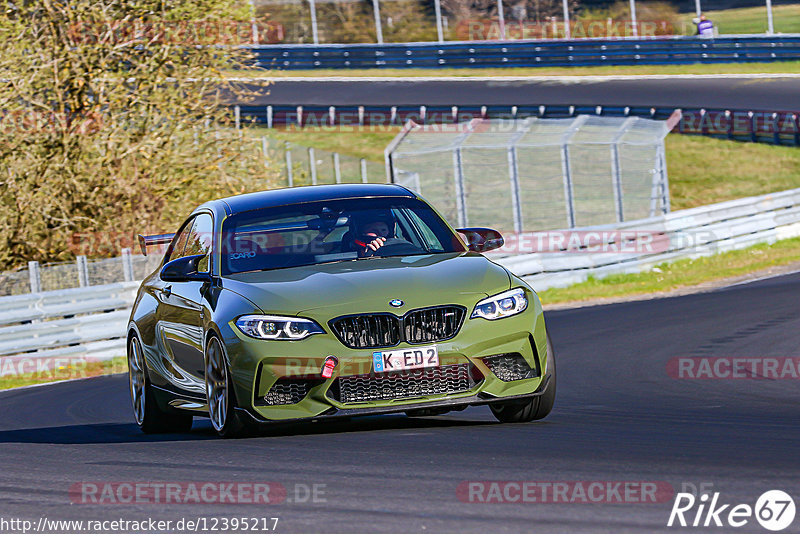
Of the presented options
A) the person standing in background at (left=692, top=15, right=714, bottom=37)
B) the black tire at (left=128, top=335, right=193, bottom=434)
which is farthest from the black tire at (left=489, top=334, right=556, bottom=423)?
the person standing in background at (left=692, top=15, right=714, bottom=37)

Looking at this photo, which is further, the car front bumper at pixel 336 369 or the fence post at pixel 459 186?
the fence post at pixel 459 186

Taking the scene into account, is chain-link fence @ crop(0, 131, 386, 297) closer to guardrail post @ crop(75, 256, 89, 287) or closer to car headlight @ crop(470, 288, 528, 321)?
guardrail post @ crop(75, 256, 89, 287)

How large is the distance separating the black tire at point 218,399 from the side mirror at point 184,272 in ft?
1.94

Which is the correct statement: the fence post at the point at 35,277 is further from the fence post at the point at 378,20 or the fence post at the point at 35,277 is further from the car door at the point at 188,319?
the fence post at the point at 378,20

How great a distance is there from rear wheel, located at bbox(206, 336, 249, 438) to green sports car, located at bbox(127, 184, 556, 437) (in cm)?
1

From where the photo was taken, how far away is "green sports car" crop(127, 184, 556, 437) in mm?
7461

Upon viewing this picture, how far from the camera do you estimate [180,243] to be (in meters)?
9.94

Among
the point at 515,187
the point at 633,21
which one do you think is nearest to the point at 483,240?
the point at 515,187

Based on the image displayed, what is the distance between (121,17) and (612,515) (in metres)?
19.0

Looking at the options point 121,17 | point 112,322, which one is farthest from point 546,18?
point 112,322

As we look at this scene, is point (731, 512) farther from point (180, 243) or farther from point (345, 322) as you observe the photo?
point (180, 243)

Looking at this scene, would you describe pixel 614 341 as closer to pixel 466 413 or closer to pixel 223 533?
pixel 466 413

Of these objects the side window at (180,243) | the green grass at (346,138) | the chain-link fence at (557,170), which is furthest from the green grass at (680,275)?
the green grass at (346,138)

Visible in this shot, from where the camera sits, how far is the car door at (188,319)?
27.7ft
